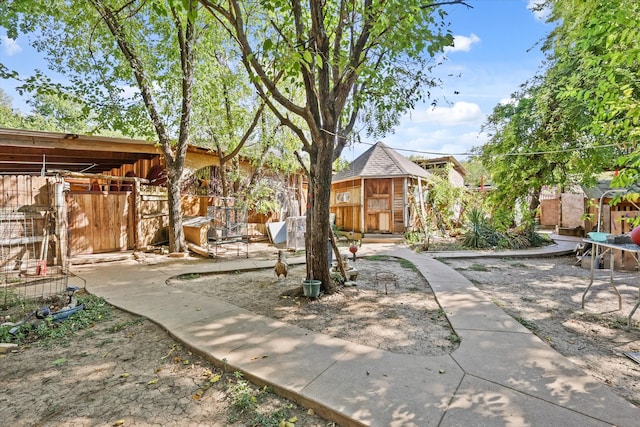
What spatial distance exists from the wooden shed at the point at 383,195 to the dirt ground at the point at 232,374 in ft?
24.1

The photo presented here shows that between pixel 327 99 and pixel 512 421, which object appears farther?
pixel 327 99

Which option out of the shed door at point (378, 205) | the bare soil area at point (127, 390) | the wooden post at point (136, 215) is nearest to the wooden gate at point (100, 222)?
the wooden post at point (136, 215)

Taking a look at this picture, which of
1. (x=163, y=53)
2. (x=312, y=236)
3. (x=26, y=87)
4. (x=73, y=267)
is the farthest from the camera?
(x=163, y=53)

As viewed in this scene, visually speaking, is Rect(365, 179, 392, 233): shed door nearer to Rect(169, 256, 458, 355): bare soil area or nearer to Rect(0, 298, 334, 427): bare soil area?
Rect(169, 256, 458, 355): bare soil area

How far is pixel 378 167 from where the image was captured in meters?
13.4

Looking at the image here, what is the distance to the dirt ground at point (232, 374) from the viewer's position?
207cm

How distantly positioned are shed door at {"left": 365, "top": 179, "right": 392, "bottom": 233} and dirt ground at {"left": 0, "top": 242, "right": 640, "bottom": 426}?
751 cm

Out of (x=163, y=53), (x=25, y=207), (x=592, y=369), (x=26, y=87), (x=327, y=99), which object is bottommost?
(x=592, y=369)

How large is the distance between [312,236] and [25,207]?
637 centimetres

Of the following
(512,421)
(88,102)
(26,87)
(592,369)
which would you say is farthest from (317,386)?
(88,102)

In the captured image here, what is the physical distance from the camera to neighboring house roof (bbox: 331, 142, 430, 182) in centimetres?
1283

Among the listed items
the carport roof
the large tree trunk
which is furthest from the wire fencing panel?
the large tree trunk

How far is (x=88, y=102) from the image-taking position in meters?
7.16

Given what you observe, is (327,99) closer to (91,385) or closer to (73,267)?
(91,385)
